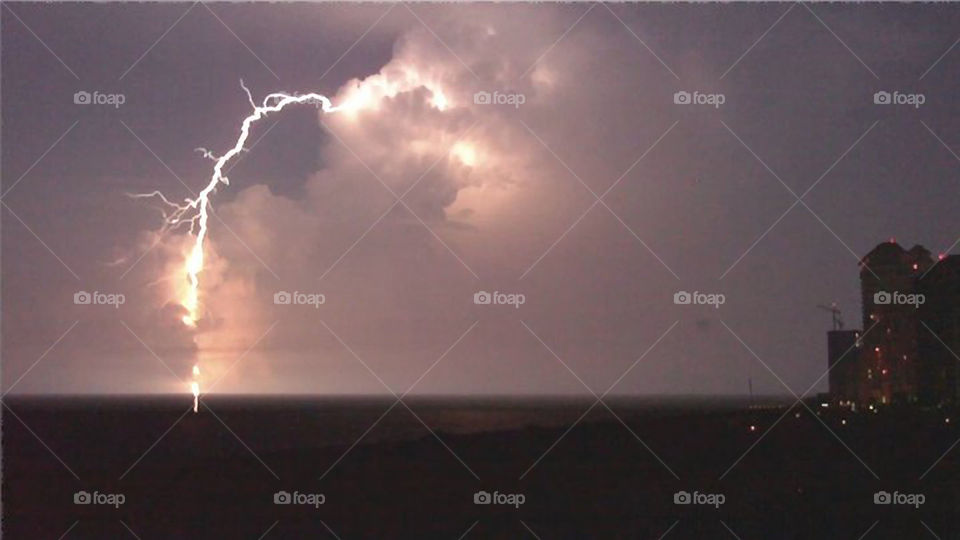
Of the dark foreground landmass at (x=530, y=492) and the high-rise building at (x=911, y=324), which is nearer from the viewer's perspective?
the dark foreground landmass at (x=530, y=492)

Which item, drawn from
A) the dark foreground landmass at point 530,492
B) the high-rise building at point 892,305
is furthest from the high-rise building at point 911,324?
the dark foreground landmass at point 530,492

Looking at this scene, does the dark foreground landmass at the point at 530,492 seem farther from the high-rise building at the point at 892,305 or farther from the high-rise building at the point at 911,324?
the high-rise building at the point at 892,305

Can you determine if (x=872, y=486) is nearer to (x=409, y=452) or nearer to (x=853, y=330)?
(x=853, y=330)

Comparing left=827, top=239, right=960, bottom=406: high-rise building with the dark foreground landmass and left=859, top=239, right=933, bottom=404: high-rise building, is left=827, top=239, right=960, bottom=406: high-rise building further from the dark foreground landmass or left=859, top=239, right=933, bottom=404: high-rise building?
the dark foreground landmass

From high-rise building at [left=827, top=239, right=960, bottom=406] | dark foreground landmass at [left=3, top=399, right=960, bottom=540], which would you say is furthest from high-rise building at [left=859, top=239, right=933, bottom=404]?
dark foreground landmass at [left=3, top=399, right=960, bottom=540]

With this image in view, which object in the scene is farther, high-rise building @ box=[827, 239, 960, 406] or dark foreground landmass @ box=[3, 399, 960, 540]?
high-rise building @ box=[827, 239, 960, 406]

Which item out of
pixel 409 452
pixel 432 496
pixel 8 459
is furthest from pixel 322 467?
pixel 8 459

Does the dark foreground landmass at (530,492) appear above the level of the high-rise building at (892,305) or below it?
below

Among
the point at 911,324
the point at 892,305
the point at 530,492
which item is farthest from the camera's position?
the point at 530,492

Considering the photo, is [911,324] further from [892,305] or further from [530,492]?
[530,492]

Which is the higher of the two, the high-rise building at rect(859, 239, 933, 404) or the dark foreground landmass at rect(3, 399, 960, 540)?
the high-rise building at rect(859, 239, 933, 404)

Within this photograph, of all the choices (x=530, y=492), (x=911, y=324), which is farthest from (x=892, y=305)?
(x=530, y=492)
